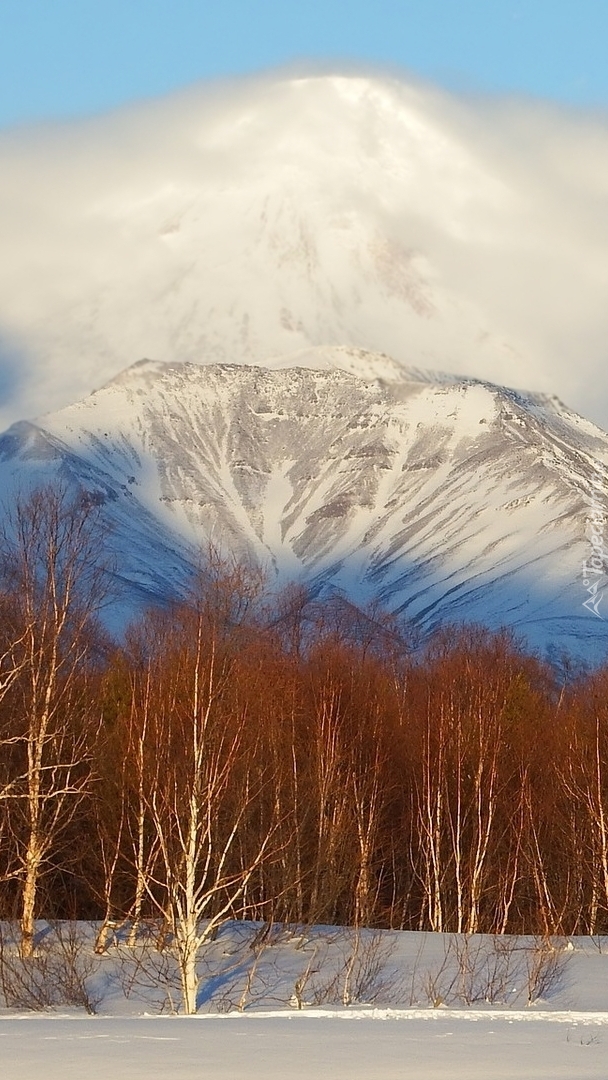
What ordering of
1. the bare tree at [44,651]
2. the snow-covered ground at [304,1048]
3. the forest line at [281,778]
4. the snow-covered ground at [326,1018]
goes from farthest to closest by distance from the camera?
the forest line at [281,778]
the bare tree at [44,651]
the snow-covered ground at [326,1018]
the snow-covered ground at [304,1048]

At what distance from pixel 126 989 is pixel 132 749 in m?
5.27

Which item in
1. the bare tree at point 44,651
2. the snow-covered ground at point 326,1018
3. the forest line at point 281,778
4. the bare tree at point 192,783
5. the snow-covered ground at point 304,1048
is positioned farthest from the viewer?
the forest line at point 281,778

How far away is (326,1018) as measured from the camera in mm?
21719

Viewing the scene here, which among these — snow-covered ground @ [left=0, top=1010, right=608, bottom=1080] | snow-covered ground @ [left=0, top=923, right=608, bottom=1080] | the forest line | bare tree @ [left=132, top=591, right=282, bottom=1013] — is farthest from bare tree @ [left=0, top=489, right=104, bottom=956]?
snow-covered ground @ [left=0, top=1010, right=608, bottom=1080]

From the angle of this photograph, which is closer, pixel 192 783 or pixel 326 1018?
pixel 326 1018

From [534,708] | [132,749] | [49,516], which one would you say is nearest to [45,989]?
[132,749]

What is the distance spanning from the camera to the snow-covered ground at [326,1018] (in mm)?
16219

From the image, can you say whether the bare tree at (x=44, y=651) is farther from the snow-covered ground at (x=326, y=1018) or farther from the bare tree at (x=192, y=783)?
the snow-covered ground at (x=326, y=1018)

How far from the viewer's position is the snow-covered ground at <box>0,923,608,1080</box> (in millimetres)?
16219

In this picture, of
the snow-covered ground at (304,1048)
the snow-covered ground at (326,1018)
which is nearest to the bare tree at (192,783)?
the snow-covered ground at (326,1018)

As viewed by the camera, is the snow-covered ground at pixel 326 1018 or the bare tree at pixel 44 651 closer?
the snow-covered ground at pixel 326 1018

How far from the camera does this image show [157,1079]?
15.1 m

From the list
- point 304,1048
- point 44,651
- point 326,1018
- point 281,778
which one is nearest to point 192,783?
point 326,1018

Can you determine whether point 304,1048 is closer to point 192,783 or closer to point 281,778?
point 192,783
